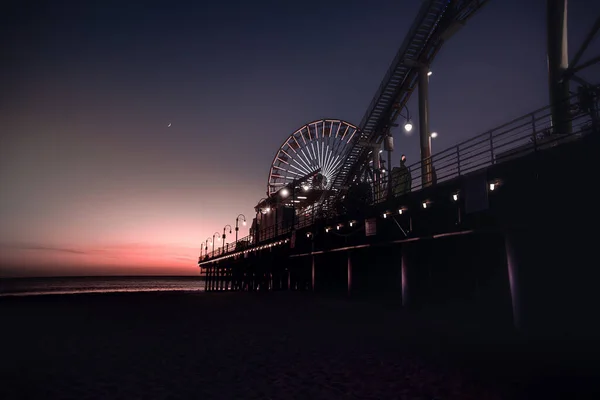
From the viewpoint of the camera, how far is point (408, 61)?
25250 mm

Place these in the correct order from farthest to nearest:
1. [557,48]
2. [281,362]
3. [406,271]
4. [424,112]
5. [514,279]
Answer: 1. [424,112]
2. [557,48]
3. [406,271]
4. [514,279]
5. [281,362]

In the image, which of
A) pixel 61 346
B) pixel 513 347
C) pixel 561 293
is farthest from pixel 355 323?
pixel 61 346

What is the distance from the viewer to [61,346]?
10.4 m

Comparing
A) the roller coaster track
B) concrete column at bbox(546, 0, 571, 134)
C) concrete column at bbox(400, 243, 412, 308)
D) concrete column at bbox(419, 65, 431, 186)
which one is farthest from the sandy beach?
the roller coaster track

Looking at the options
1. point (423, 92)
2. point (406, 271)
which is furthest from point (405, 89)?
point (406, 271)

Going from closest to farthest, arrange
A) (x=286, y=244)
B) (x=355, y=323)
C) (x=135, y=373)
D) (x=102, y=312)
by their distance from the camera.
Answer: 1. (x=135, y=373)
2. (x=355, y=323)
3. (x=102, y=312)
4. (x=286, y=244)

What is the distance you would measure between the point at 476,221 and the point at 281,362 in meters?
9.37

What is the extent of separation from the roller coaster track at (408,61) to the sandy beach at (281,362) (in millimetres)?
17571

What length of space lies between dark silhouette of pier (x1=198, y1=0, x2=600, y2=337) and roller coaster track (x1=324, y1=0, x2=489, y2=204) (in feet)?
0.22

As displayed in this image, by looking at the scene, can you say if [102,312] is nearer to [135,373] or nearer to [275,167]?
[135,373]

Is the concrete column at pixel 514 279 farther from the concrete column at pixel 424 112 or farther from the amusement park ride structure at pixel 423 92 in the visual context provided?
the concrete column at pixel 424 112

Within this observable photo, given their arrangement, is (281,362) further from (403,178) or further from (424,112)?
(424,112)

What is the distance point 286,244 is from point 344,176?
8171 mm

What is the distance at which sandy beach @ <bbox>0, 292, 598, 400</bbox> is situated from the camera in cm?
662
